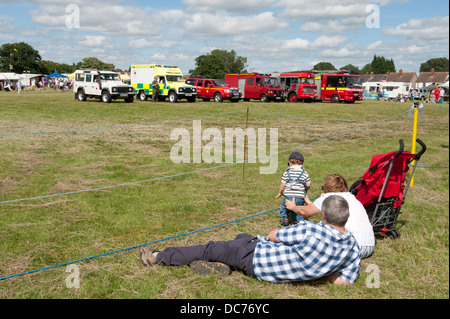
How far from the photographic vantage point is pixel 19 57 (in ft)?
340

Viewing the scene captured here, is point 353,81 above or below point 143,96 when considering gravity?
above

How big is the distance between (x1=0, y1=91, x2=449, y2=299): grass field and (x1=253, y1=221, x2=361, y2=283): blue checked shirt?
17cm

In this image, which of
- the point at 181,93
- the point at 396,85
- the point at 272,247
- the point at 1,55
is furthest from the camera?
the point at 1,55

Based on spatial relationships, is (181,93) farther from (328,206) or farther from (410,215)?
(328,206)

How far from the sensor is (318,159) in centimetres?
962

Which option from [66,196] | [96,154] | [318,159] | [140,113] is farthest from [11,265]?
[140,113]

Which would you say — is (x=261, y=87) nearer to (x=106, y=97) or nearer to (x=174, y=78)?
(x=174, y=78)

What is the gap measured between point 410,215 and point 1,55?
125554 millimetres

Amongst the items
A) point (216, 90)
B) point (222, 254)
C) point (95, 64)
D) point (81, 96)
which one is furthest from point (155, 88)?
point (95, 64)

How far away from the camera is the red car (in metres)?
27.1
